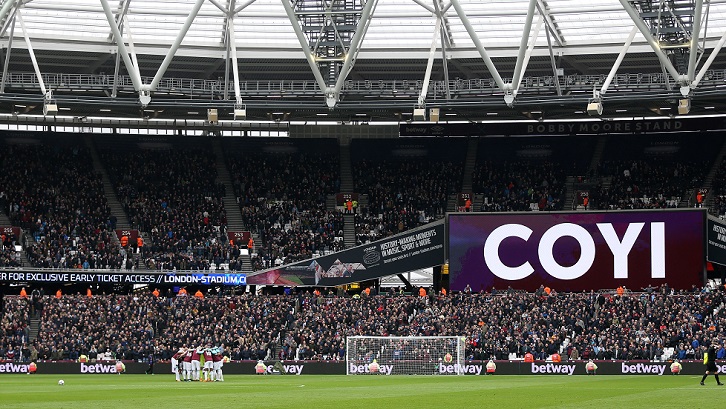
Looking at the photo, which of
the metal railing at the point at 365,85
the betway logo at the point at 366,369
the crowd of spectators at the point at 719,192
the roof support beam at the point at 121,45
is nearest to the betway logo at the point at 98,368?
Answer: the betway logo at the point at 366,369

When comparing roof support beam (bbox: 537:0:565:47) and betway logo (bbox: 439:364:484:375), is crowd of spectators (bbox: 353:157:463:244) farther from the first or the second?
Result: betway logo (bbox: 439:364:484:375)

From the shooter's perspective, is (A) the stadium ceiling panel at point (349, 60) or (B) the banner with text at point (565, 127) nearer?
(A) the stadium ceiling panel at point (349, 60)

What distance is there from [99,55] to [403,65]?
56.4 feet

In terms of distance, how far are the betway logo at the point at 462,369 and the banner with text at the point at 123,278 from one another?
53.5 ft

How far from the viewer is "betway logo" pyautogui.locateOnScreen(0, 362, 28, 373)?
51.7 meters

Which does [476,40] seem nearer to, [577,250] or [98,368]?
[577,250]

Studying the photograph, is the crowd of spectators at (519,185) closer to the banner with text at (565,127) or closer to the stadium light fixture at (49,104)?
the banner with text at (565,127)

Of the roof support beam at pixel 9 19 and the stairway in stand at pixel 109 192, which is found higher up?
the roof support beam at pixel 9 19

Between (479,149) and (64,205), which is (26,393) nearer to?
(64,205)

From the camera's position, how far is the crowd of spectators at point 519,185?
214ft

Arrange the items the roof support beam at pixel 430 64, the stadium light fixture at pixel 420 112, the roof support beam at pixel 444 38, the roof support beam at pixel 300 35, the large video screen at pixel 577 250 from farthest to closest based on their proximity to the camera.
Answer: the large video screen at pixel 577 250
the stadium light fixture at pixel 420 112
the roof support beam at pixel 430 64
the roof support beam at pixel 444 38
the roof support beam at pixel 300 35

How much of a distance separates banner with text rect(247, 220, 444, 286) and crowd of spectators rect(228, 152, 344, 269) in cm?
171

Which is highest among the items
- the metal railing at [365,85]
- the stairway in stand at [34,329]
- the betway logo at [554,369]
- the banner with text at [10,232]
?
the metal railing at [365,85]

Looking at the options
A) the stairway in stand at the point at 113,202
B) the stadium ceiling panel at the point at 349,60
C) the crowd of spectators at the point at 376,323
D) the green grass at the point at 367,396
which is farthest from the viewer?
the stairway in stand at the point at 113,202
